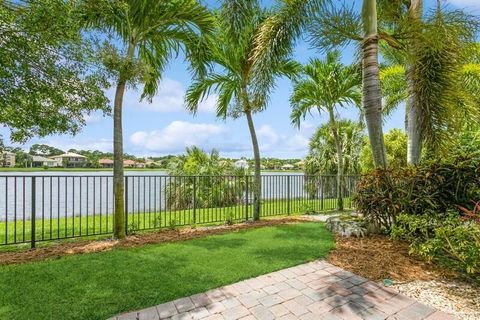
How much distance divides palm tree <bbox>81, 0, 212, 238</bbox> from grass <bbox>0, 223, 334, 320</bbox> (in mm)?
1548

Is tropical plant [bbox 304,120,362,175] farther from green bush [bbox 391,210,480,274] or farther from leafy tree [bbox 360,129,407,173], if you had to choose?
green bush [bbox 391,210,480,274]

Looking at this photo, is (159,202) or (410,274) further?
(159,202)

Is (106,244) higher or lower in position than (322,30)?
lower

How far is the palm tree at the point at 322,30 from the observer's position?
5.45 meters

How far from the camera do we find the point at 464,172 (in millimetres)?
4613

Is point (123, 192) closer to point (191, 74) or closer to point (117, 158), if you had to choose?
point (117, 158)

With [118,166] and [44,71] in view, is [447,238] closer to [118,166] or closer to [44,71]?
[118,166]

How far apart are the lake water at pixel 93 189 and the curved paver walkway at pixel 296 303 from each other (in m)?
3.49

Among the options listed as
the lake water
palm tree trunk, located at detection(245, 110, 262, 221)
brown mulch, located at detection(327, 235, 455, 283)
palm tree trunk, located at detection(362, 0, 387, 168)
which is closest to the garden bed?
brown mulch, located at detection(327, 235, 455, 283)

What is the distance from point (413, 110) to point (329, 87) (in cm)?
321

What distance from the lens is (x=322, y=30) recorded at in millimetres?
5715

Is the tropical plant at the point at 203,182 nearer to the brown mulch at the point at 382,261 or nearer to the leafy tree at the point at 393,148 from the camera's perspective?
the brown mulch at the point at 382,261

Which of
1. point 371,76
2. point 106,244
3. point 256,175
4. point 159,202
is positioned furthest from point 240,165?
point 106,244

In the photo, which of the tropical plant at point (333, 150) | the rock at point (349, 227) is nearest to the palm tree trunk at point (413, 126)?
the rock at point (349, 227)
